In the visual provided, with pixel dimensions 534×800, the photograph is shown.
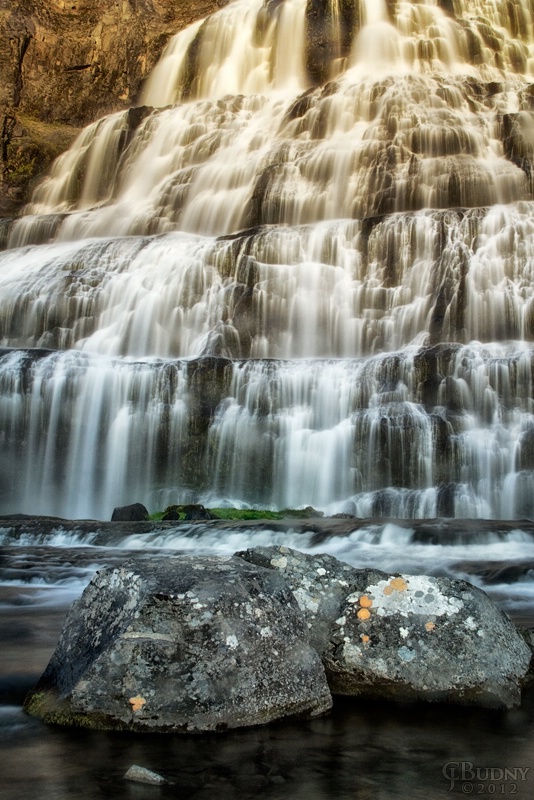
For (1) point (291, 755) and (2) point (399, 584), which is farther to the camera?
(2) point (399, 584)

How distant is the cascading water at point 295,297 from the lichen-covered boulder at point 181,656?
1038 cm

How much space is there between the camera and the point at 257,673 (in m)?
3.32

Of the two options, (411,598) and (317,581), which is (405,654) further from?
(317,581)

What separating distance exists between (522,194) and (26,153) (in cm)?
2122

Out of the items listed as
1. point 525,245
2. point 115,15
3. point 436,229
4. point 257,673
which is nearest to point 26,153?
point 115,15

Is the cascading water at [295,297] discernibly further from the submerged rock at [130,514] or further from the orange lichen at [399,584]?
the orange lichen at [399,584]

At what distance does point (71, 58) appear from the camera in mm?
38531

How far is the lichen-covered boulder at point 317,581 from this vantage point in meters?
3.95

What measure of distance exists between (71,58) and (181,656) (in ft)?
133

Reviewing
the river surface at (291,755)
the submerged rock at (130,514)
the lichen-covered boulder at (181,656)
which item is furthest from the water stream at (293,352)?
the submerged rock at (130,514)

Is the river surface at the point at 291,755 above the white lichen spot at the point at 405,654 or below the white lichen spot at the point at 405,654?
below

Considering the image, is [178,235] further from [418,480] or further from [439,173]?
[418,480]

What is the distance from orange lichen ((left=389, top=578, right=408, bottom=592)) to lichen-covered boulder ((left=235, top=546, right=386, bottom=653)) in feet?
0.25

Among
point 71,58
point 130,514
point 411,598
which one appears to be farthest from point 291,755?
point 71,58
